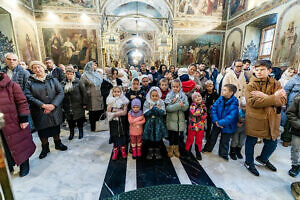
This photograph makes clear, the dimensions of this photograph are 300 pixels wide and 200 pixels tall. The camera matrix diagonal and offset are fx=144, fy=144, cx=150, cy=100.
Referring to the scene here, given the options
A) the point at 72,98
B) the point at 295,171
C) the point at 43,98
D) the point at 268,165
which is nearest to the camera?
the point at 295,171

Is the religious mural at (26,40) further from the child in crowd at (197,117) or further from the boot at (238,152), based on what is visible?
the boot at (238,152)

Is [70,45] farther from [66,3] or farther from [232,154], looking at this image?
[232,154]

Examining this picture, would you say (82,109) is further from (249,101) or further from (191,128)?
(249,101)

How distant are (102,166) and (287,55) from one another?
9585 mm

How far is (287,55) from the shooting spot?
7.18 metres

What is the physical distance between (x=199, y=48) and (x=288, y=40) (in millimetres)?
5675

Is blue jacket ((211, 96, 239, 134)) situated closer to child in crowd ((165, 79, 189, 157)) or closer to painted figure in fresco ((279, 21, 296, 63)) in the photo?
child in crowd ((165, 79, 189, 157))

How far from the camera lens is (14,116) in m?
2.17

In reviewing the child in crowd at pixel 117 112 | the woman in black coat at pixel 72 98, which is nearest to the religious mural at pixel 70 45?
the woman in black coat at pixel 72 98

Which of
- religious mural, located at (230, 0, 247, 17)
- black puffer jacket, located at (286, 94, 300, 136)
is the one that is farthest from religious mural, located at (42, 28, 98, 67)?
black puffer jacket, located at (286, 94, 300, 136)

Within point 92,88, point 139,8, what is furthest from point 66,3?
point 92,88

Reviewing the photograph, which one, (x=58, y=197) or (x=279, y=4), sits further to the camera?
(x=279, y=4)

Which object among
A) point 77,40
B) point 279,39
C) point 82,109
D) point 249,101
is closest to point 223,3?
point 279,39

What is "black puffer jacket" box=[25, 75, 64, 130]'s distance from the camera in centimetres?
260
